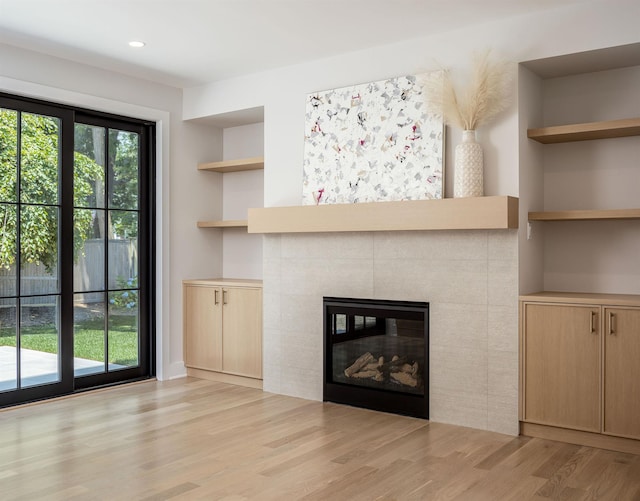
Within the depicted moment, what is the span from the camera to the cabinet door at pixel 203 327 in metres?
5.45

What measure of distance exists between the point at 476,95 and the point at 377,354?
1870mm

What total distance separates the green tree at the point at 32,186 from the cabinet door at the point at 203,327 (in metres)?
1.15

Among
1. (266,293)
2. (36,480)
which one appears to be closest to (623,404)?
(266,293)

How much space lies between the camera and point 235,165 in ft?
18.2

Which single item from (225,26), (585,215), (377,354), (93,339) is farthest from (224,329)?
(585,215)

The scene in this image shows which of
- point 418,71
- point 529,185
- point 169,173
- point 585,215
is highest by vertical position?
point 418,71

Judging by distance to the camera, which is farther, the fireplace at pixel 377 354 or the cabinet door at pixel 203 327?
the cabinet door at pixel 203 327

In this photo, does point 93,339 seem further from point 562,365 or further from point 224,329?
point 562,365

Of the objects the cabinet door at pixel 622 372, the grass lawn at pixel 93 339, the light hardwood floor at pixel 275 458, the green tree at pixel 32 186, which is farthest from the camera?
the grass lawn at pixel 93 339

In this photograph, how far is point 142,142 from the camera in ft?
18.0

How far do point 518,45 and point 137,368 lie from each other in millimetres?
3888

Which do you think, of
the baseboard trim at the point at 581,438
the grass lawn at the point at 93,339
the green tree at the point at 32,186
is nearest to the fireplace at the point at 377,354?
Answer: the baseboard trim at the point at 581,438

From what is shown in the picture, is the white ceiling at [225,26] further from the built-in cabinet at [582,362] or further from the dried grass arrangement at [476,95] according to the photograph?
the built-in cabinet at [582,362]

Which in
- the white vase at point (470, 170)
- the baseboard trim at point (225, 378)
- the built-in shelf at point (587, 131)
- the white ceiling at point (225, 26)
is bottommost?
the baseboard trim at point (225, 378)
